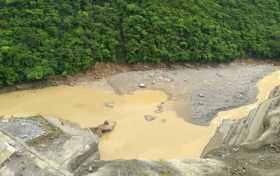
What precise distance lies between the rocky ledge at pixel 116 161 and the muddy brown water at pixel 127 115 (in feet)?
4.00

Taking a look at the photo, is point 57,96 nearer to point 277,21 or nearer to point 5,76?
point 5,76

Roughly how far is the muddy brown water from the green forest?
189 centimetres

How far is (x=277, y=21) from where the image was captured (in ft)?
107

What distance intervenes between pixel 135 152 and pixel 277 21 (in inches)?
A: 748

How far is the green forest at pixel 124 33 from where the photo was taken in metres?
25.1

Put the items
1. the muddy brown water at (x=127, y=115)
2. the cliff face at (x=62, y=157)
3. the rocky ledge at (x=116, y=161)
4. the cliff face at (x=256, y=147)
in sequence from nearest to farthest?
1. the cliff face at (x=62, y=157)
2. the rocky ledge at (x=116, y=161)
3. the cliff face at (x=256, y=147)
4. the muddy brown water at (x=127, y=115)

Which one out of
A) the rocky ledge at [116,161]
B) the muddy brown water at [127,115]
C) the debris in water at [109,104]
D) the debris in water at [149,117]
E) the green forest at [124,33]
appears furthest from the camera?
the green forest at [124,33]

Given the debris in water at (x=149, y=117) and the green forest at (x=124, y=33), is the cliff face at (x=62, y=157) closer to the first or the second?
the debris in water at (x=149, y=117)

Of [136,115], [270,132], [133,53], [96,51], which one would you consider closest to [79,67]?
[96,51]

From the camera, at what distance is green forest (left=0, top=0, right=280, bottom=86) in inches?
987

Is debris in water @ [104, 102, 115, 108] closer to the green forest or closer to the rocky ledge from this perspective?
the rocky ledge

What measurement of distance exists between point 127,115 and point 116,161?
36.8ft

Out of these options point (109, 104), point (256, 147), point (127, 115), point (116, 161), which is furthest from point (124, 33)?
point (116, 161)

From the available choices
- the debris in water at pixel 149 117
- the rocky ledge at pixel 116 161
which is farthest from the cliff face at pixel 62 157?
the debris in water at pixel 149 117
